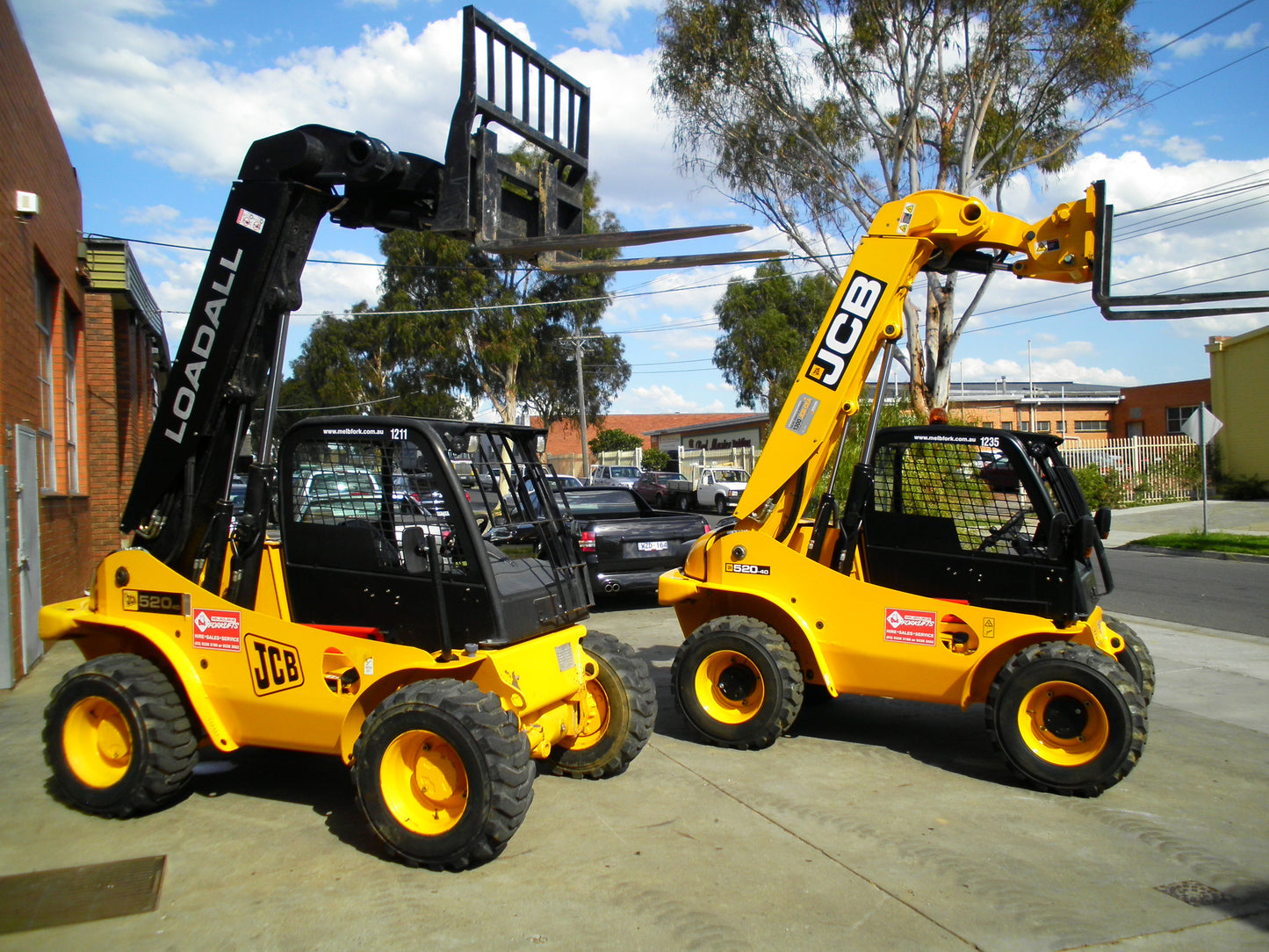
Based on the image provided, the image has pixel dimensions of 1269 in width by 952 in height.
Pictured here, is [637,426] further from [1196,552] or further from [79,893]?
[79,893]

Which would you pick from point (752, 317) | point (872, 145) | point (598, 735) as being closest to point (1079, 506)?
point (598, 735)

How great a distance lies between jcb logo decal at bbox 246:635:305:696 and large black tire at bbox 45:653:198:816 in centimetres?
55

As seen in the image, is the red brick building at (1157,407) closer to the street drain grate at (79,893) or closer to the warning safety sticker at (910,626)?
the warning safety sticker at (910,626)

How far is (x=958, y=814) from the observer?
5.37 meters

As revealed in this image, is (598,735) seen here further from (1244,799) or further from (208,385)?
(1244,799)

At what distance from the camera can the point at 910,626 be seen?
6.29 meters

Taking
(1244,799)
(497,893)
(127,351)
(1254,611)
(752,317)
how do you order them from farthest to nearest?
(752,317) < (127,351) < (1254,611) < (1244,799) < (497,893)

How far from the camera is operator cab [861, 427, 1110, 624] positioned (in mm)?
6043

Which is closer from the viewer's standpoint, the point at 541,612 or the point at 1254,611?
the point at 541,612

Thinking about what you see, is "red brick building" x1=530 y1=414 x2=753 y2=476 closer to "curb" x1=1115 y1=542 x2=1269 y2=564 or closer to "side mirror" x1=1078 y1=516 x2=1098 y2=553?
"curb" x1=1115 y1=542 x2=1269 y2=564

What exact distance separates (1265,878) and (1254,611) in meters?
9.52

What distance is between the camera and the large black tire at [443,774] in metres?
4.45

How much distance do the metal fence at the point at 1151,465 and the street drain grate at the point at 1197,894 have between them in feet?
95.2

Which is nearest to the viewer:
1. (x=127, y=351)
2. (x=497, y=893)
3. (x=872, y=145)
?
(x=497, y=893)
